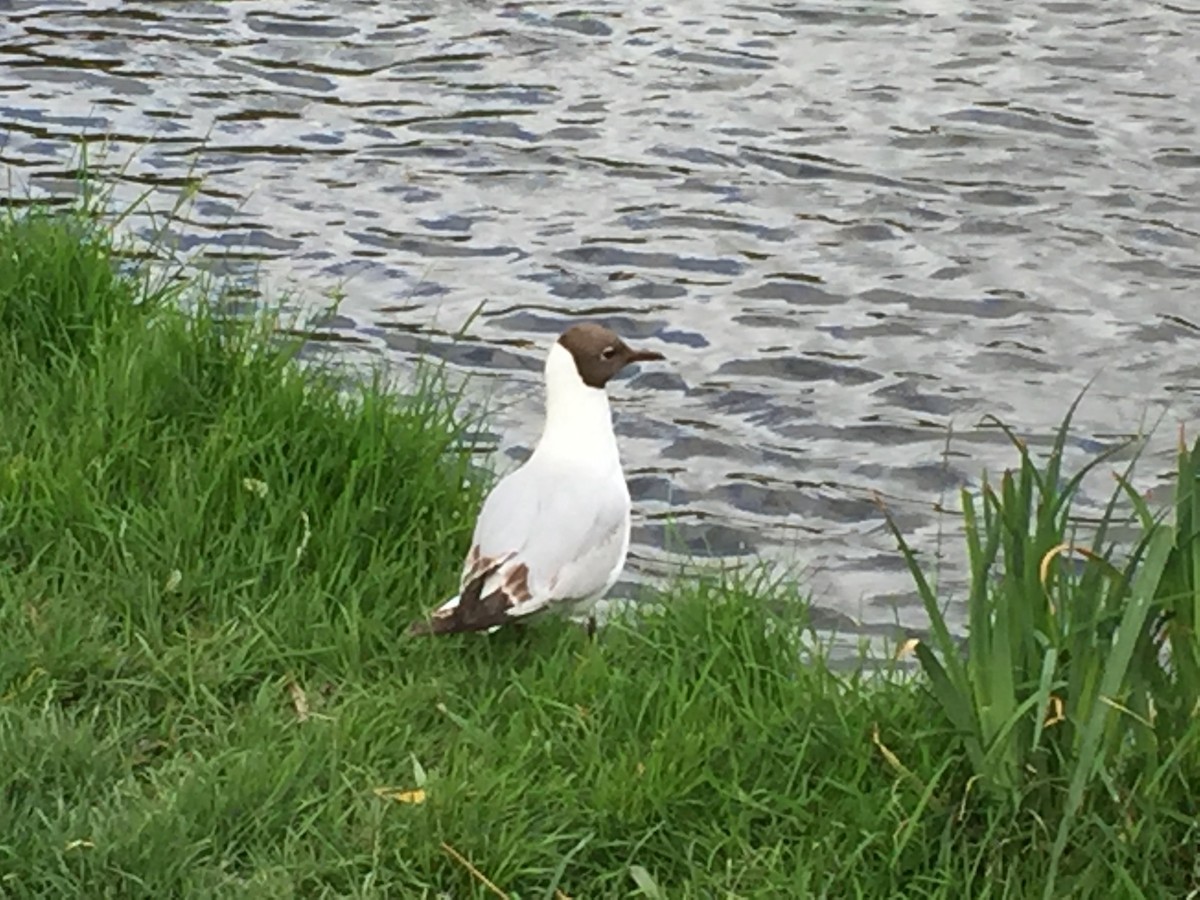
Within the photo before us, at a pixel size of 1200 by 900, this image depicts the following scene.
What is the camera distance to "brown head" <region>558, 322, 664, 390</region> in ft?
18.6

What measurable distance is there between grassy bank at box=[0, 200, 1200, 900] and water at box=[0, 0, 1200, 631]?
4.17 ft

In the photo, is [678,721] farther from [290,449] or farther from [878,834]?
[290,449]

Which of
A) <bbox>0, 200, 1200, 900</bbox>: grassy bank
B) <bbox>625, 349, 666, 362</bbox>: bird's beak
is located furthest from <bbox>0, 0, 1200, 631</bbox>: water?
<bbox>0, 200, 1200, 900</bbox>: grassy bank

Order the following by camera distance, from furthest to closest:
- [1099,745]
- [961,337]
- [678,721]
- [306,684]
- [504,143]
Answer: [504,143] < [961,337] < [306,684] < [678,721] < [1099,745]

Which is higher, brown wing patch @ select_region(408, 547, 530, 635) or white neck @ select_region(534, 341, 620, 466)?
white neck @ select_region(534, 341, 620, 466)

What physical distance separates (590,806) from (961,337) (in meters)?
3.91

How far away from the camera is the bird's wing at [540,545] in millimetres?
4930

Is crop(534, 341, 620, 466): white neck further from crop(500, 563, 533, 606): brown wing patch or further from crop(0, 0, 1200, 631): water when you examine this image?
crop(0, 0, 1200, 631): water

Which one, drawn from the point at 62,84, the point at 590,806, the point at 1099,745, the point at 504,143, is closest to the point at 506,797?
the point at 590,806

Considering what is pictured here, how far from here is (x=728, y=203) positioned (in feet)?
29.9

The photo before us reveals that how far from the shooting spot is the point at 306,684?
490 cm

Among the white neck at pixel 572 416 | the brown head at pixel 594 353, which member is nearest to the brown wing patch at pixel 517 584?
the white neck at pixel 572 416

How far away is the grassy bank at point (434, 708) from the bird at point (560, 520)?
0.43 feet

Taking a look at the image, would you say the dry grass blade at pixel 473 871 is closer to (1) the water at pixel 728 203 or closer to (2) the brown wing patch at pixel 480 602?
(2) the brown wing patch at pixel 480 602
